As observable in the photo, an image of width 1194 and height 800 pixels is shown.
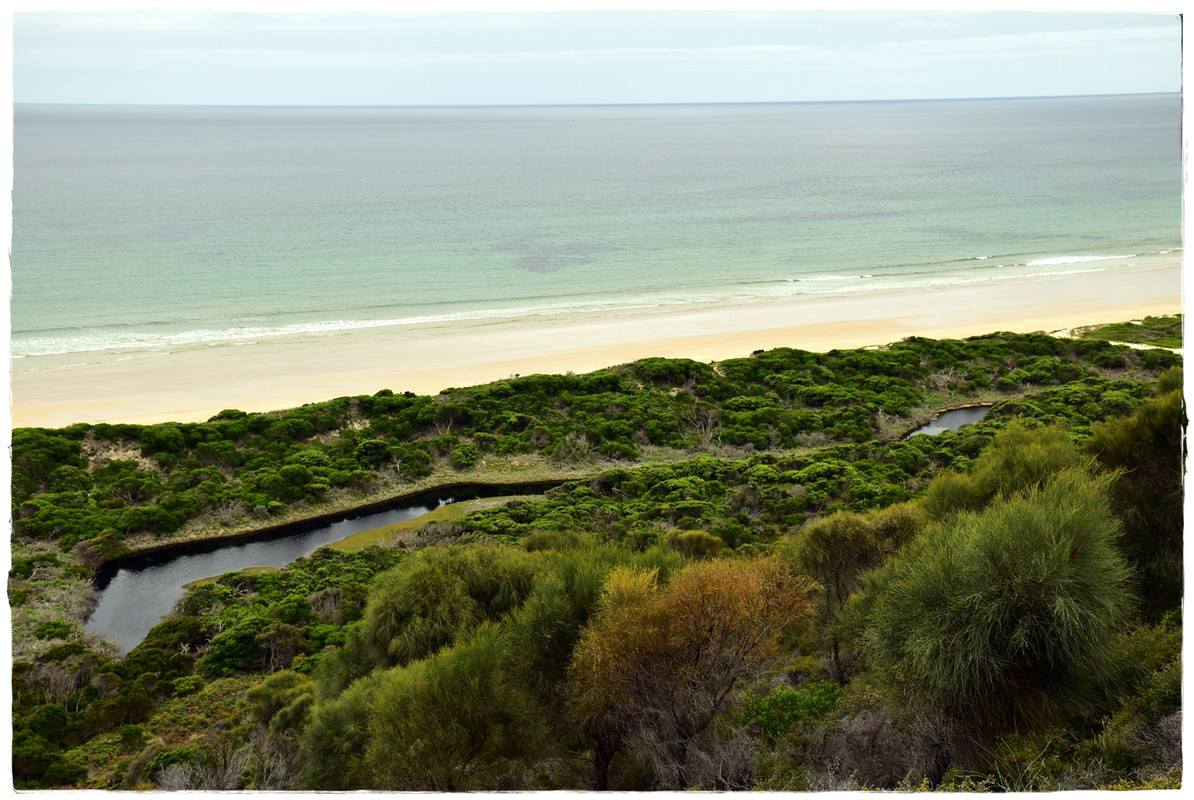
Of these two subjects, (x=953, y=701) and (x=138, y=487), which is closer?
(x=953, y=701)

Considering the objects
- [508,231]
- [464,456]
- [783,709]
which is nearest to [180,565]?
[464,456]

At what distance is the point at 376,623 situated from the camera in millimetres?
12664

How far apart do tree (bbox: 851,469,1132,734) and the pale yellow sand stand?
2792 centimetres

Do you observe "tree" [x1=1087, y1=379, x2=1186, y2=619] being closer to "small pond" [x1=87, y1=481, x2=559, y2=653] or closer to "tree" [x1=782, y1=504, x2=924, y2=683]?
"tree" [x1=782, y1=504, x2=924, y2=683]

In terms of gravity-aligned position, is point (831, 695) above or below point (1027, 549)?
below

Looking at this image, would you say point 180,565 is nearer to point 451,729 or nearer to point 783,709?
point 451,729

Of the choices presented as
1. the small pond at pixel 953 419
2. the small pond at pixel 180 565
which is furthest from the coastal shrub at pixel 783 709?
the small pond at pixel 953 419

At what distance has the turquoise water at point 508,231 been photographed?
170ft

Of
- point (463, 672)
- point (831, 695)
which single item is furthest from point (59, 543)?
point (831, 695)

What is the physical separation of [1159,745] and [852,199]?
97305mm

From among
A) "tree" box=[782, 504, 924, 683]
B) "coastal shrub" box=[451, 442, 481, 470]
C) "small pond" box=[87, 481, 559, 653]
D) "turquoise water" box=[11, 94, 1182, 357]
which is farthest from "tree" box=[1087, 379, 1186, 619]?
"coastal shrub" box=[451, 442, 481, 470]

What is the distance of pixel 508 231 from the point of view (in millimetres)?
77500

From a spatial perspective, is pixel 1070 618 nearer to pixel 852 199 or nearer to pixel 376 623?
pixel 376 623

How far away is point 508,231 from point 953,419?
51.1 metres
